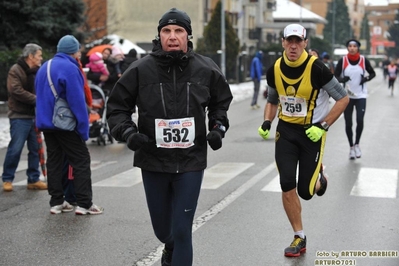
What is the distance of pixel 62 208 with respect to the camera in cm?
887

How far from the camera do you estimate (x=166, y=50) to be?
5215 millimetres

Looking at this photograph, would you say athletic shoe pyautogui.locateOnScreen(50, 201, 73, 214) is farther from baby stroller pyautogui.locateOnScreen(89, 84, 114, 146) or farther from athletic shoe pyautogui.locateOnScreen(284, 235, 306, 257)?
baby stroller pyautogui.locateOnScreen(89, 84, 114, 146)

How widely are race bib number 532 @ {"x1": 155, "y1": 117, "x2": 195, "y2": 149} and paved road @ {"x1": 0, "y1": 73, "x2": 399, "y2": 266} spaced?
1.61 m

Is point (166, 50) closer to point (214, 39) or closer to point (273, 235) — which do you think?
point (273, 235)

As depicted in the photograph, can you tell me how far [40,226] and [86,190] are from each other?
0.75m

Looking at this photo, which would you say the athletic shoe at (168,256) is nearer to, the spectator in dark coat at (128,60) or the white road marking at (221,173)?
the white road marking at (221,173)

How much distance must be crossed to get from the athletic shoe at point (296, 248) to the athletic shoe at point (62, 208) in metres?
3.06

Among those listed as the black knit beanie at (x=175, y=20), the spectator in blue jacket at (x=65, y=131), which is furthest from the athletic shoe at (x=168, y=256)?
the spectator in blue jacket at (x=65, y=131)

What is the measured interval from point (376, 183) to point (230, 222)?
3.31 m

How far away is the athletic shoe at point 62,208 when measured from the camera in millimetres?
8797

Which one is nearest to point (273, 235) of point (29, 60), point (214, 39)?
point (29, 60)

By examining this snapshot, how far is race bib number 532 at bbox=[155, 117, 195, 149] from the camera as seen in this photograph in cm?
520

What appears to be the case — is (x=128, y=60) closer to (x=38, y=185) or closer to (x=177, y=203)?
(x=38, y=185)

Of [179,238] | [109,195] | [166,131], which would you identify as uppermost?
[166,131]
